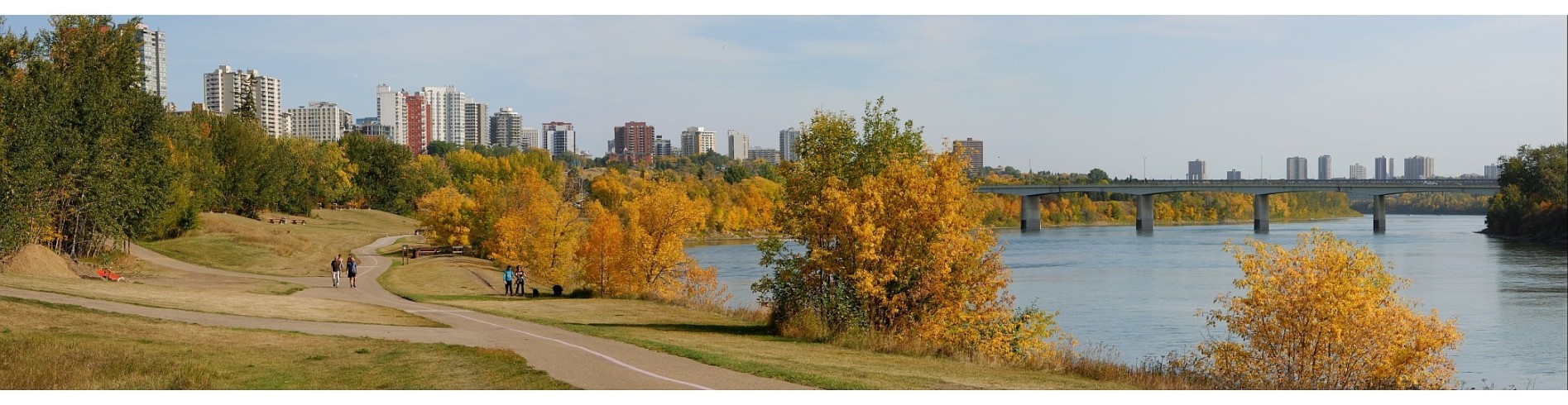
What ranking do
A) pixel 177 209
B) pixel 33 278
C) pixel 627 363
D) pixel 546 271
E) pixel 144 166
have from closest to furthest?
pixel 627 363
pixel 33 278
pixel 144 166
pixel 546 271
pixel 177 209

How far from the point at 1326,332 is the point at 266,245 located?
203ft

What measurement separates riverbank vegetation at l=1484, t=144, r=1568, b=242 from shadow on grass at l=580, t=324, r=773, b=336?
3649 inches

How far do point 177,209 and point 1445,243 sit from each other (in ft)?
314

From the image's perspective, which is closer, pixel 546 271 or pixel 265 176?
pixel 546 271

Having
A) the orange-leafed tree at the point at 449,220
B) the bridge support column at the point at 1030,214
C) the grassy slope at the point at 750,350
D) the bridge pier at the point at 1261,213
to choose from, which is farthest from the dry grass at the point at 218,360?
the bridge support column at the point at 1030,214

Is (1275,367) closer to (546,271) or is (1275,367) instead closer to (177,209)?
(546,271)

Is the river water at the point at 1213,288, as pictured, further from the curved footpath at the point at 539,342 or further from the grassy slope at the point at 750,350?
the curved footpath at the point at 539,342

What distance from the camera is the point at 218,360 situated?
20828 millimetres

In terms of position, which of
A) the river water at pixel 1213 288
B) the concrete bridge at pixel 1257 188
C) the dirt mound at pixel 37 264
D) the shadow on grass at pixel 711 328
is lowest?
the river water at pixel 1213 288

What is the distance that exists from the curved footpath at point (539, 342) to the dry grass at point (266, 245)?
84.4 ft

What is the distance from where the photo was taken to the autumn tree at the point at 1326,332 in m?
29.1

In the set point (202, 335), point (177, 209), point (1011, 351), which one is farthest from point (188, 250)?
point (1011, 351)

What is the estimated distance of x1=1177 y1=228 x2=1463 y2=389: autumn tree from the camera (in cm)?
2912

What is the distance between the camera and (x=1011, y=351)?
3112 cm
